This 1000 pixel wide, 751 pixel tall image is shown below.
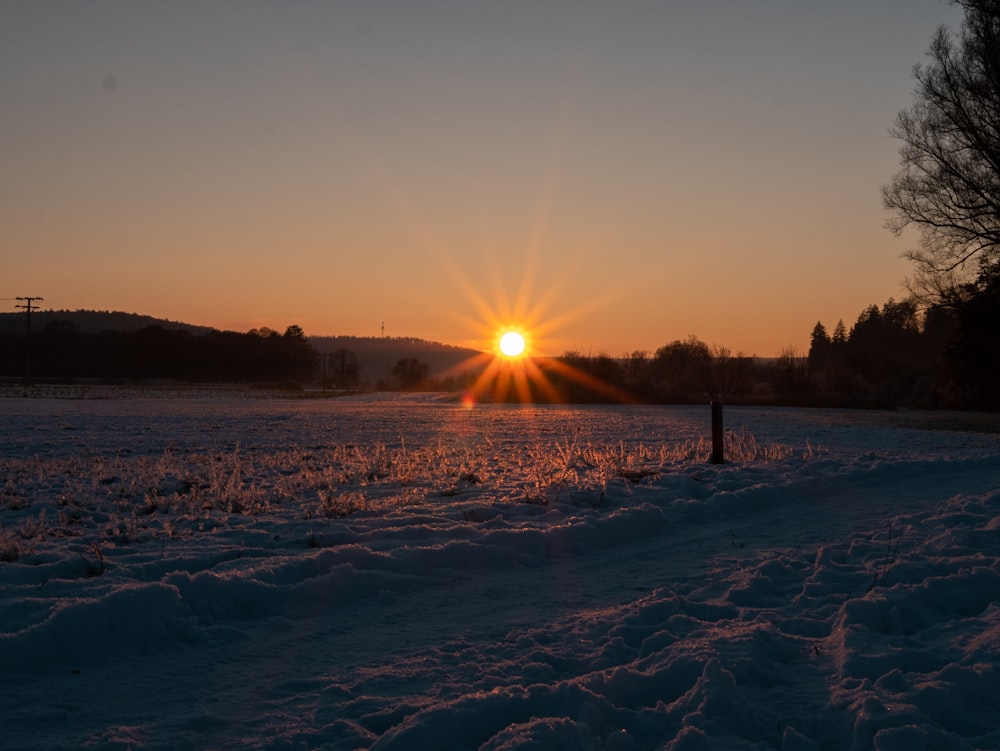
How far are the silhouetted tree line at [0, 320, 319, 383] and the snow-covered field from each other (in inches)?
4677

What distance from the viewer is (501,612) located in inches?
216

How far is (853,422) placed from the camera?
26844 millimetres

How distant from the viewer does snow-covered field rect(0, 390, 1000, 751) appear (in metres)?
3.69

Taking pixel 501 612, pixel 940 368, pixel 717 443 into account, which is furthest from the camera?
pixel 940 368

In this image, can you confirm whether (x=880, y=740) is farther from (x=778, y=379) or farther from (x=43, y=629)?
(x=778, y=379)

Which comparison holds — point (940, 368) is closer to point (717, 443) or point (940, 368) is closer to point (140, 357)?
point (717, 443)

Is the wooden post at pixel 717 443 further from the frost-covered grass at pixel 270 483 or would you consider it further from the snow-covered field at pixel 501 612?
the snow-covered field at pixel 501 612

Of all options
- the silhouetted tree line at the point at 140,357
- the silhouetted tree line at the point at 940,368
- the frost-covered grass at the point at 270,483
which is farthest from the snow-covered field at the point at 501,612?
the silhouetted tree line at the point at 140,357

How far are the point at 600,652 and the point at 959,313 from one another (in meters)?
23.2

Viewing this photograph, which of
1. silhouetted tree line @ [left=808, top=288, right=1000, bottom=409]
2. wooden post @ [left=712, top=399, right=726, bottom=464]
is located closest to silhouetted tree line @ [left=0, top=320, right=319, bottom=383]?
silhouetted tree line @ [left=808, top=288, right=1000, bottom=409]

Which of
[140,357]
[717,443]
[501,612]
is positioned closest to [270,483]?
[501,612]

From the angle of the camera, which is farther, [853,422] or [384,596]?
[853,422]

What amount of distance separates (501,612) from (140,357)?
130 metres

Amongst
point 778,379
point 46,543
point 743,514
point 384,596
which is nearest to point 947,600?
point 743,514
